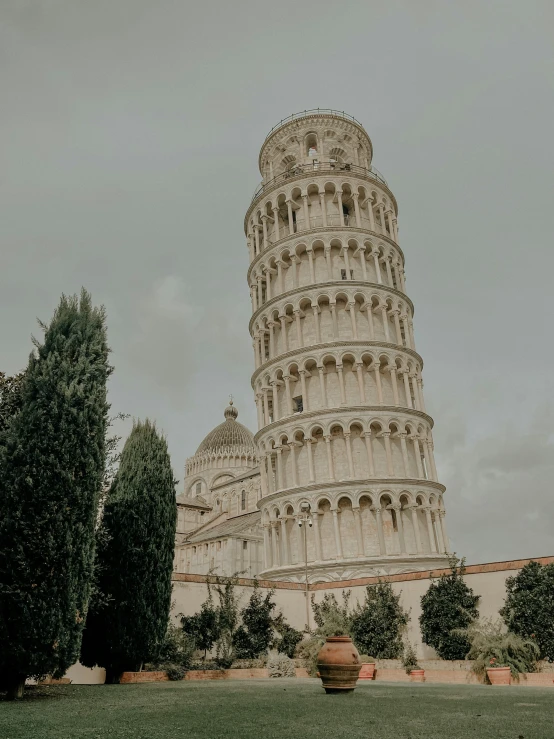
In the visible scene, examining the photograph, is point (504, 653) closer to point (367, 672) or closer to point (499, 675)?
point (499, 675)

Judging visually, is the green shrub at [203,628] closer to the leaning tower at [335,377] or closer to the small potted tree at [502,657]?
the leaning tower at [335,377]

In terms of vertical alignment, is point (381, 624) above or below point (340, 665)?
above

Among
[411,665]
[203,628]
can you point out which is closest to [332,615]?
[411,665]

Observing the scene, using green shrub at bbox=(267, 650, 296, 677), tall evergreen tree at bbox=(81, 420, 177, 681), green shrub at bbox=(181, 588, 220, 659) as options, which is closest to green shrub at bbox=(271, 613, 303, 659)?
green shrub at bbox=(181, 588, 220, 659)

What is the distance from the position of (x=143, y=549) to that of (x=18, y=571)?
593 centimetres

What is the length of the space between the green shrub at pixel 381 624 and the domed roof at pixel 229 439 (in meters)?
57.2

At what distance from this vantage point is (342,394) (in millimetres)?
34875

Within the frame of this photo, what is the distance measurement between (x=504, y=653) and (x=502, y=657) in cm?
14

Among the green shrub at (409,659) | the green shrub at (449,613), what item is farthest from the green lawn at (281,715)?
the green shrub at (449,613)

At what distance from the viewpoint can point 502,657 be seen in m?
17.8

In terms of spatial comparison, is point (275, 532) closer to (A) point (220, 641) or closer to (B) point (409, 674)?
(A) point (220, 641)

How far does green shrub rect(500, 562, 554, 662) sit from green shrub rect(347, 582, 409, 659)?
186 inches

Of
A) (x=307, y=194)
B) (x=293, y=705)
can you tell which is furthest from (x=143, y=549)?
(x=307, y=194)

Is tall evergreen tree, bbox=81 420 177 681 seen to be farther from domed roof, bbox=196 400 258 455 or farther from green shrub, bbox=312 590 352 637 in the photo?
domed roof, bbox=196 400 258 455
